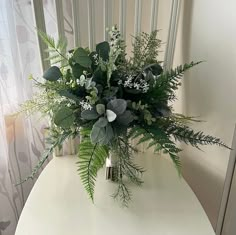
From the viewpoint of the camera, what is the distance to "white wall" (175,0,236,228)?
0.81m

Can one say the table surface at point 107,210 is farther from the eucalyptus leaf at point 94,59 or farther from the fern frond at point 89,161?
the eucalyptus leaf at point 94,59

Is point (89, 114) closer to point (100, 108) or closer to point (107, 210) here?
point (100, 108)

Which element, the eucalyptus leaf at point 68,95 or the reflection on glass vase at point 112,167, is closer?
the eucalyptus leaf at point 68,95

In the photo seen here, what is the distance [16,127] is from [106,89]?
0.54 m

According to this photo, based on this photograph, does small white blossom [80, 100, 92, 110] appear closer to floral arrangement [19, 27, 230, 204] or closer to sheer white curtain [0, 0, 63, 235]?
floral arrangement [19, 27, 230, 204]

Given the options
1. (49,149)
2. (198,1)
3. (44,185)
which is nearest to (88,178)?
(49,149)

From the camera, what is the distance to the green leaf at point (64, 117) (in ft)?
2.22

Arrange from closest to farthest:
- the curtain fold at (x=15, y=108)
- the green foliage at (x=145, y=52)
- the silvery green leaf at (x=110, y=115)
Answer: the silvery green leaf at (x=110, y=115)
the green foliage at (x=145, y=52)
the curtain fold at (x=15, y=108)

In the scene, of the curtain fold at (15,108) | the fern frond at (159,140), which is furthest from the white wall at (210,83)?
the curtain fold at (15,108)

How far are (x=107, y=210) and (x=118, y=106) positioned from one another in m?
0.29

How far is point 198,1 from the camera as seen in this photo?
866 mm

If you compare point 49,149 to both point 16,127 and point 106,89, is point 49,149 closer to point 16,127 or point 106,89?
point 106,89

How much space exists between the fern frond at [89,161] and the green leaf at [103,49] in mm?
175

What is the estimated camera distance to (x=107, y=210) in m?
0.80
